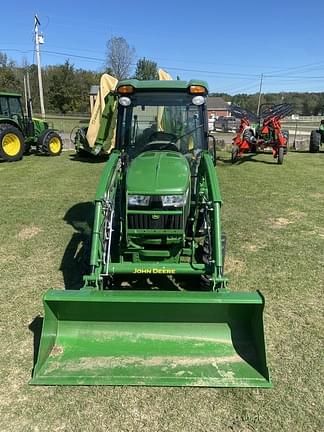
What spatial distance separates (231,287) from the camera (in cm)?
479

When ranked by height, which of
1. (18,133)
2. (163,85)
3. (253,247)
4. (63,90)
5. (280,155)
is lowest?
(253,247)

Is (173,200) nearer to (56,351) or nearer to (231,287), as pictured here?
(231,287)

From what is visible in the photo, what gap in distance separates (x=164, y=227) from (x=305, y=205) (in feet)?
18.0

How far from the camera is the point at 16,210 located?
8102 mm

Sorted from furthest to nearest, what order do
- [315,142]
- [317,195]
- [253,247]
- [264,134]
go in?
[315,142], [264,134], [317,195], [253,247]

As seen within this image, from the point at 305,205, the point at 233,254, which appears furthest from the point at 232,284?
the point at 305,205

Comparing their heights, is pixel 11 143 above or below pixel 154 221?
below

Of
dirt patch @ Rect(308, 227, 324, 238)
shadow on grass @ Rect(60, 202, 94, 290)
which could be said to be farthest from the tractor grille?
dirt patch @ Rect(308, 227, 324, 238)

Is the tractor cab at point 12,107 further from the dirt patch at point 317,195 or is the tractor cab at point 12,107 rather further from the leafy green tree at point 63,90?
the leafy green tree at point 63,90

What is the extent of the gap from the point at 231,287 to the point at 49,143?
1262cm

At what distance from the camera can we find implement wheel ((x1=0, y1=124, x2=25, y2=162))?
552 inches

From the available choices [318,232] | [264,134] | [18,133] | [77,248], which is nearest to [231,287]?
[77,248]

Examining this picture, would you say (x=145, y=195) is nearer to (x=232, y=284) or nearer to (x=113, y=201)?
(x=113, y=201)

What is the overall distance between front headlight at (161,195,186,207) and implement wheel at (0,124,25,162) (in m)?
11.4
